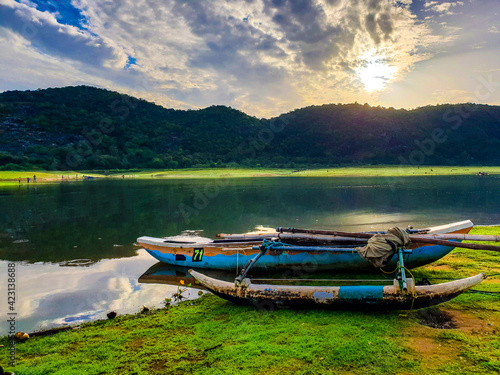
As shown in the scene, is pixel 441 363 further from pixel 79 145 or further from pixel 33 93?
pixel 33 93

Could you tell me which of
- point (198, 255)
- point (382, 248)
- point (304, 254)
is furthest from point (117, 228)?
point (382, 248)

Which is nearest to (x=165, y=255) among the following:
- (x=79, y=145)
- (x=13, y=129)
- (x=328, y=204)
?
(x=328, y=204)

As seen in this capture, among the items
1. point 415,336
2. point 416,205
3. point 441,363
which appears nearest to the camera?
point 441,363

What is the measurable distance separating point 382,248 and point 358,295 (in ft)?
4.35

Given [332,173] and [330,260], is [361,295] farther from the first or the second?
[332,173]

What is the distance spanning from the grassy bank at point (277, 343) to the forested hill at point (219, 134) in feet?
285

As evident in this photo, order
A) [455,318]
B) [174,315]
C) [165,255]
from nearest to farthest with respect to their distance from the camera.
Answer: [455,318] → [174,315] → [165,255]

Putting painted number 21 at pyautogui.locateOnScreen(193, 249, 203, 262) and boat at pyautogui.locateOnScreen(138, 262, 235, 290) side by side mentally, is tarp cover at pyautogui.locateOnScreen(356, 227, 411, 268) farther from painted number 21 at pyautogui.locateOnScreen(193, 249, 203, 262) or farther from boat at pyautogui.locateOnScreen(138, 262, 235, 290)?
painted number 21 at pyautogui.locateOnScreen(193, 249, 203, 262)

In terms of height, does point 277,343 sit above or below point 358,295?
below

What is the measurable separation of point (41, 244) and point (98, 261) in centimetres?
441

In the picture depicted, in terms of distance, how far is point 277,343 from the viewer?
204 inches

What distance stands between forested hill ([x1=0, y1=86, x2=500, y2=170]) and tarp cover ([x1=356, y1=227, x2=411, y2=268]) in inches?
3466

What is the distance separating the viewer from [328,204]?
2509cm

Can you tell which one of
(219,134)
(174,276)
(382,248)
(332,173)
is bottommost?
(174,276)
